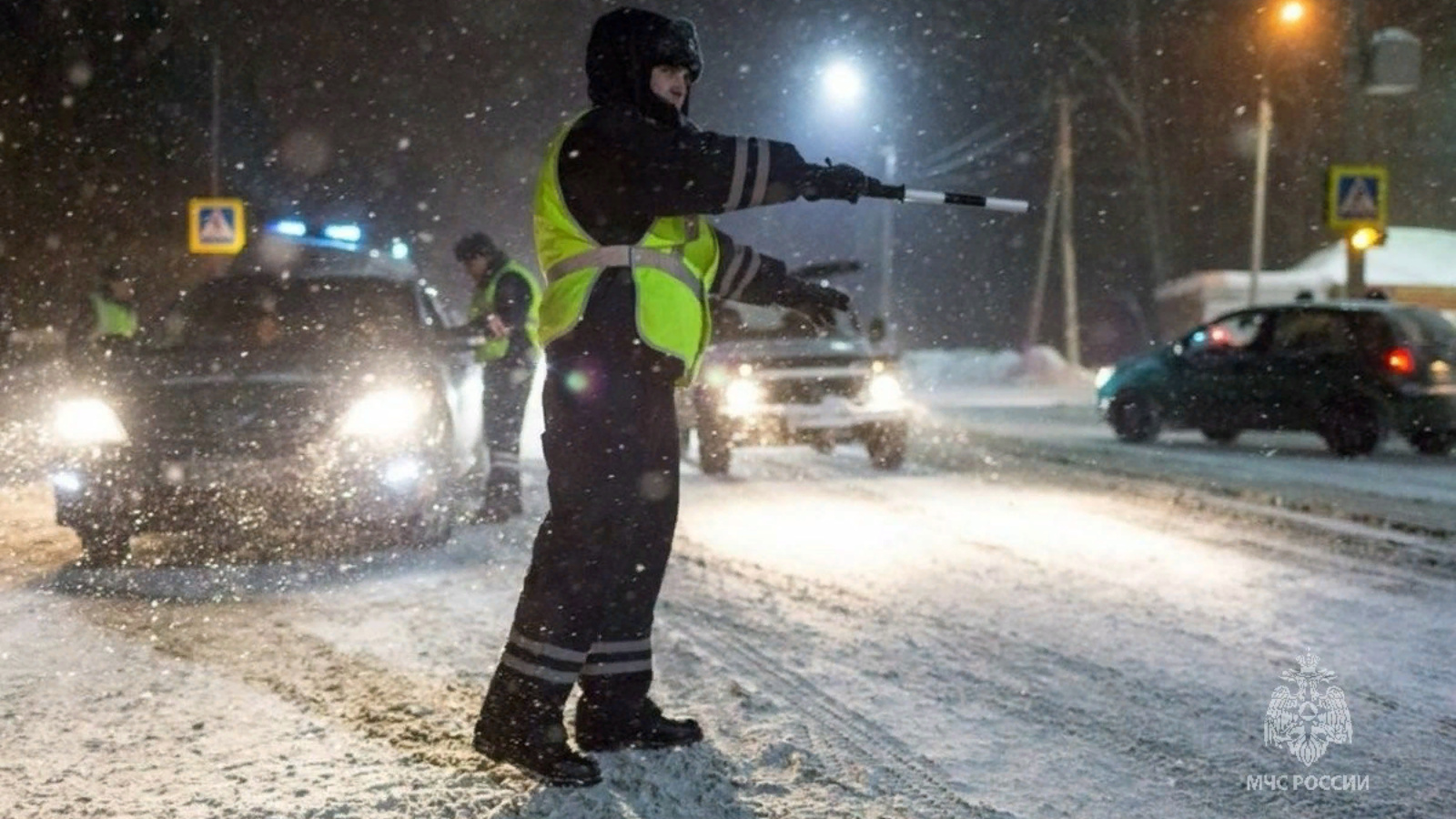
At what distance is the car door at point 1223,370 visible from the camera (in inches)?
589

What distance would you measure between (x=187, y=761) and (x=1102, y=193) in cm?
3757

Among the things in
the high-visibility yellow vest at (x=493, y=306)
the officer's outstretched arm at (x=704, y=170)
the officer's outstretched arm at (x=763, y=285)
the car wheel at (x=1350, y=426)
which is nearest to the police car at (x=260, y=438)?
the high-visibility yellow vest at (x=493, y=306)

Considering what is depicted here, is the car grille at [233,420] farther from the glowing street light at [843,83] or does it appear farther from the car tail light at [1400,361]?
the glowing street light at [843,83]

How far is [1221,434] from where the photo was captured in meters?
15.9

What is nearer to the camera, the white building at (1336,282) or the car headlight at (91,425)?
the car headlight at (91,425)

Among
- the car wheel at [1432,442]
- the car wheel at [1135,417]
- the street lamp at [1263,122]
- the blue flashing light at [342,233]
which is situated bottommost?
the car wheel at [1432,442]

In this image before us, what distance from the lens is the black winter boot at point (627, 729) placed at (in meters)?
3.87

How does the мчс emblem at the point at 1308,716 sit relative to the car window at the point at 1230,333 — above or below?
below

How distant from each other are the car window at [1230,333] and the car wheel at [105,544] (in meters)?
11.6

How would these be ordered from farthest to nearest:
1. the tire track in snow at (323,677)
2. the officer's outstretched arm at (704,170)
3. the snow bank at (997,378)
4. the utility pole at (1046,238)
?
1. the utility pole at (1046,238)
2. the snow bank at (997,378)
3. the tire track in snow at (323,677)
4. the officer's outstretched arm at (704,170)

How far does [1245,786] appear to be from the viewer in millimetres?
3693

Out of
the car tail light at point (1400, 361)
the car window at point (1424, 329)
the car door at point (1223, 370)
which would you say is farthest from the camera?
the car door at point (1223, 370)

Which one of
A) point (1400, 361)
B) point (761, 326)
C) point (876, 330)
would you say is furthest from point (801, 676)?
point (1400, 361)

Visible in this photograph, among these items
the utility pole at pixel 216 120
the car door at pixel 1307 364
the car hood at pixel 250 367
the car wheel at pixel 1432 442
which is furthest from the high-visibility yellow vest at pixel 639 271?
the utility pole at pixel 216 120
